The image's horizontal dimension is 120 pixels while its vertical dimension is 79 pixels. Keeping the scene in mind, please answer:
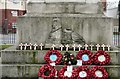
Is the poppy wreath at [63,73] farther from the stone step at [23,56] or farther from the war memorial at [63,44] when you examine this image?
the stone step at [23,56]

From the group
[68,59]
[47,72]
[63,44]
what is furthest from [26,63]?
[63,44]

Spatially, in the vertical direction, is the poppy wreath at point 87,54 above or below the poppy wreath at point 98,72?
above

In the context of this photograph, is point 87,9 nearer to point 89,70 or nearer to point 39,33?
point 39,33

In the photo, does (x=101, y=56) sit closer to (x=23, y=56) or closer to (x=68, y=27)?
(x=68, y=27)

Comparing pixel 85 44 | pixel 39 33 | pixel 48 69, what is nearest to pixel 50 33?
pixel 39 33

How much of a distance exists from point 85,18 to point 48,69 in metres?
2.26

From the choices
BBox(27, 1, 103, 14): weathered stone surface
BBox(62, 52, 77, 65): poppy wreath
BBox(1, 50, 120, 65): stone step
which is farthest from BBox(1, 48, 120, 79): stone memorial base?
BBox(27, 1, 103, 14): weathered stone surface

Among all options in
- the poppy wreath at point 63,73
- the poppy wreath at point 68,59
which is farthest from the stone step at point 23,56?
the poppy wreath at point 63,73

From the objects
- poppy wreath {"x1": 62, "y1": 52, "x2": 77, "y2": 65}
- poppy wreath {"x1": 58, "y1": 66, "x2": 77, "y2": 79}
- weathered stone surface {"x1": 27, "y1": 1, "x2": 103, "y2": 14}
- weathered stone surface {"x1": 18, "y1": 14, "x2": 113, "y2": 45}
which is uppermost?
weathered stone surface {"x1": 27, "y1": 1, "x2": 103, "y2": 14}

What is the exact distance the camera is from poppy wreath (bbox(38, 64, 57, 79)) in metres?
9.08

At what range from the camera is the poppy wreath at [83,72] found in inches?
358

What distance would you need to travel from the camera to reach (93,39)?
1080cm

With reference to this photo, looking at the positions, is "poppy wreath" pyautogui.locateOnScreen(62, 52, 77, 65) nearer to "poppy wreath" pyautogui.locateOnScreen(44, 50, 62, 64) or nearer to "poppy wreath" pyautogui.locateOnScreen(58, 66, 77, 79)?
"poppy wreath" pyautogui.locateOnScreen(44, 50, 62, 64)

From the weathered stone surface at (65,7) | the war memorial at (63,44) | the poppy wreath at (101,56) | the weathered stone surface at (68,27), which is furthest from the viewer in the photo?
the weathered stone surface at (65,7)
